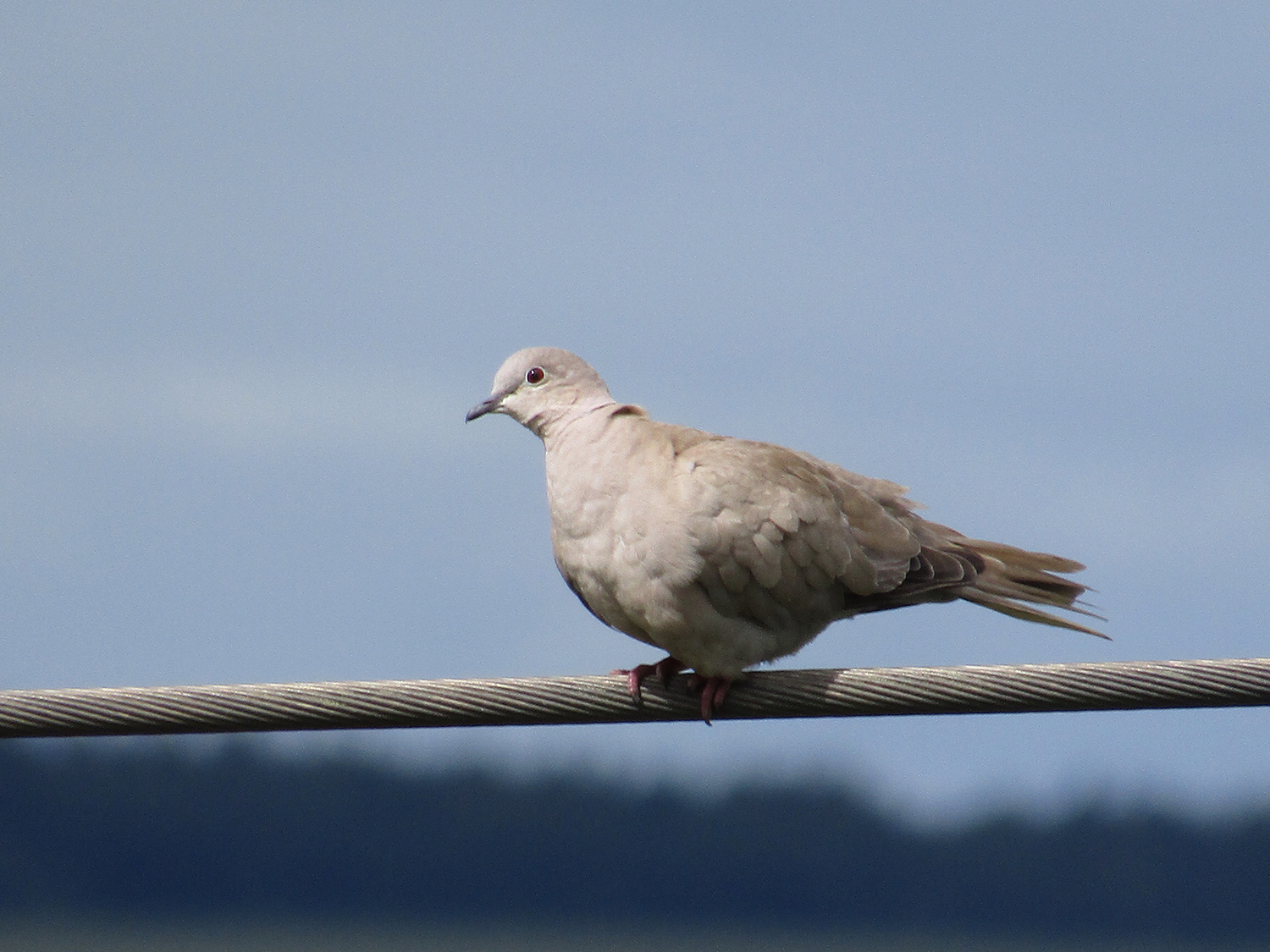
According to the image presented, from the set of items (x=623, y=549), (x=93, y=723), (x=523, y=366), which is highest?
(x=523, y=366)

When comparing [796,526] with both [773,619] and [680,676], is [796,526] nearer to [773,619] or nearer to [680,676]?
[773,619]

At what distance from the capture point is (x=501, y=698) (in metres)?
3.45

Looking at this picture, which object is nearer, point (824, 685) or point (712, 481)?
point (824, 685)

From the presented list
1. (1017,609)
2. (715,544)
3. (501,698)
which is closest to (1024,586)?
(1017,609)

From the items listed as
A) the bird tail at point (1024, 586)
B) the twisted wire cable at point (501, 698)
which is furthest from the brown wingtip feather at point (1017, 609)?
the twisted wire cable at point (501, 698)

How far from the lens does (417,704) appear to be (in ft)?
11.3

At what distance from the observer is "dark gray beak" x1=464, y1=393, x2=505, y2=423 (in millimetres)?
4863

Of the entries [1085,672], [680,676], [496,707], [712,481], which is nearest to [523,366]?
[712,481]

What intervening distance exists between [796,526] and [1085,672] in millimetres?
1245

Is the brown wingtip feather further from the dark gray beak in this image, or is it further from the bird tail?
the dark gray beak

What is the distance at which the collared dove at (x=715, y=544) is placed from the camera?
13.8 ft

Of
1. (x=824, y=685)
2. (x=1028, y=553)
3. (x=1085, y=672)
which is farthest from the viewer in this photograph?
(x=1028, y=553)

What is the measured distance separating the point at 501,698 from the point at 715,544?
3.37 feet

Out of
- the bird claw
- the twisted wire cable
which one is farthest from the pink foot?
the twisted wire cable
